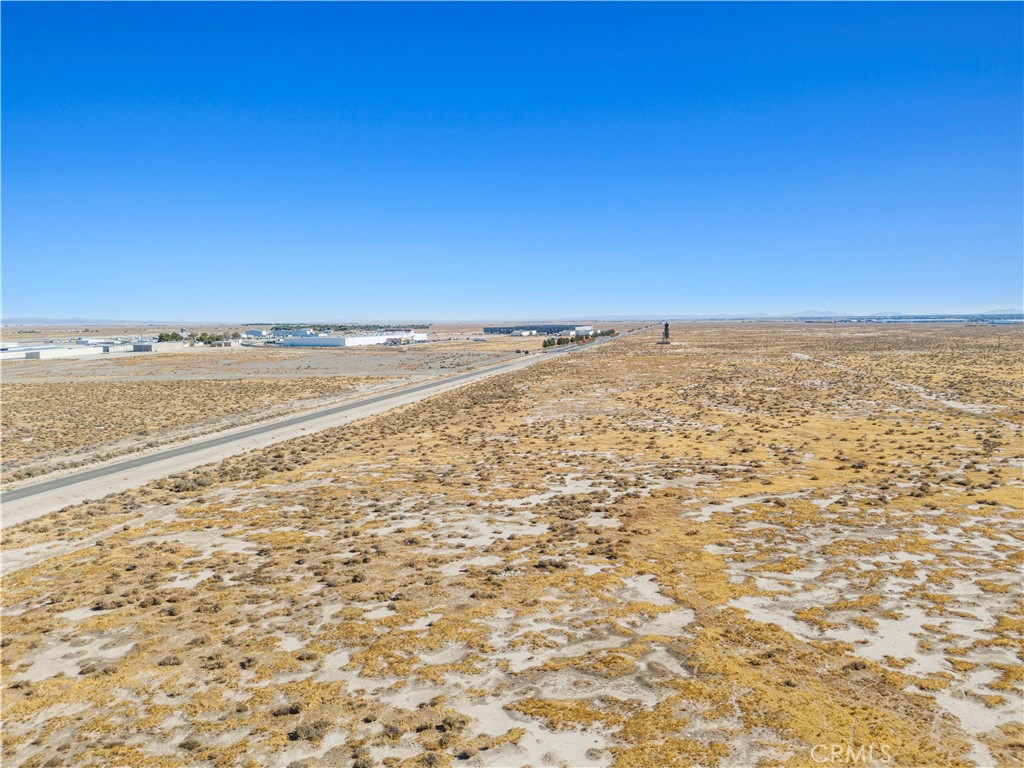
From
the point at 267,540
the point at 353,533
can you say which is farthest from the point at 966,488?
the point at 267,540

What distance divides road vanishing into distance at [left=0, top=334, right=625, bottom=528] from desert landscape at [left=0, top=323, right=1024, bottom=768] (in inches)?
59.2

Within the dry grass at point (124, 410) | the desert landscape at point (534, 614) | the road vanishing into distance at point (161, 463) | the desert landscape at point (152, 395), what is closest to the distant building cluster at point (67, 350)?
the desert landscape at point (152, 395)

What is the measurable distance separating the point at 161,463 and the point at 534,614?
926 inches

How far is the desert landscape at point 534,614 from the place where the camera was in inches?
348

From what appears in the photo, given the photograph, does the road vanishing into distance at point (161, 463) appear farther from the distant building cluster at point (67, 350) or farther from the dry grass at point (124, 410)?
the distant building cluster at point (67, 350)

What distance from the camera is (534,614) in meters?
12.7

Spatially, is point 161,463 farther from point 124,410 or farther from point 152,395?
point 152,395

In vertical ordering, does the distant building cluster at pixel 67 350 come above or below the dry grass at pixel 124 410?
above

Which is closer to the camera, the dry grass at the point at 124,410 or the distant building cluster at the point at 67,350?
the dry grass at the point at 124,410

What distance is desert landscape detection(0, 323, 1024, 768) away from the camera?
884 centimetres

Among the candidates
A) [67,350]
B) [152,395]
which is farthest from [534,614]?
[67,350]

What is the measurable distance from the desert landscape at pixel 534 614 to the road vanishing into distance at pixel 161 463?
1.50 m

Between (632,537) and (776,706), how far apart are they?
8.02m

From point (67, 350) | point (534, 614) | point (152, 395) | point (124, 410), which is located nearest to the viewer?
point (534, 614)
